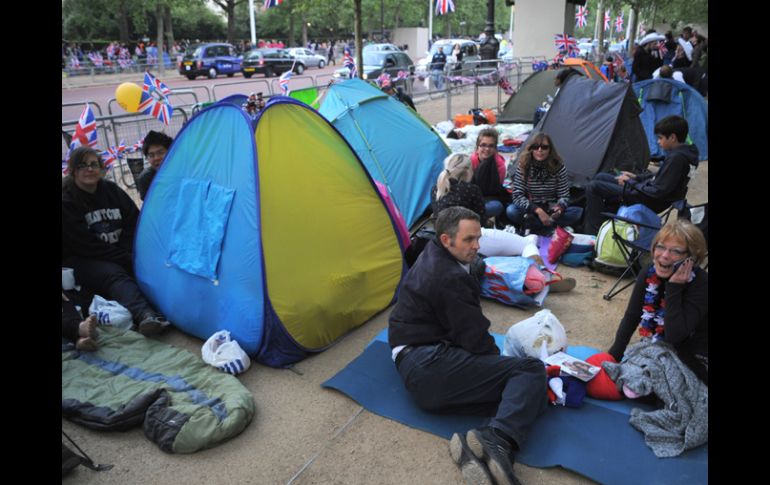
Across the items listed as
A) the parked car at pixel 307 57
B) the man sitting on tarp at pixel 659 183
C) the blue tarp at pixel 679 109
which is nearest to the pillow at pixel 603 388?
the man sitting on tarp at pixel 659 183

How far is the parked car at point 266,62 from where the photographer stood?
2489 cm

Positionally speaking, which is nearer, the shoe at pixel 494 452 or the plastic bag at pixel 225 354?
the shoe at pixel 494 452

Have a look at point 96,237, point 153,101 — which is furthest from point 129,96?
point 96,237

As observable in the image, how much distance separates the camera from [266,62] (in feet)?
82.3

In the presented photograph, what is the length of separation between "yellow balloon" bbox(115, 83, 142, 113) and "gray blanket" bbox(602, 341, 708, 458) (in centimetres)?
528

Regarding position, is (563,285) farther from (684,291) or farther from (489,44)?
(489,44)

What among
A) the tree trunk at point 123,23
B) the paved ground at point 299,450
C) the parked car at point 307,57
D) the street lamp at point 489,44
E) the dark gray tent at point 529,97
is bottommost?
the paved ground at point 299,450

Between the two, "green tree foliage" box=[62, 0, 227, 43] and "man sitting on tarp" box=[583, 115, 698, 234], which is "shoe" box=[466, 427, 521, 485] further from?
→ "green tree foliage" box=[62, 0, 227, 43]

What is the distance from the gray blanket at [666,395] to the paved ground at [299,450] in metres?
0.54

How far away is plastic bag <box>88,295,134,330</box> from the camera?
4.07 meters

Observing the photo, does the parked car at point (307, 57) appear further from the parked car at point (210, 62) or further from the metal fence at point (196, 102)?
the metal fence at point (196, 102)

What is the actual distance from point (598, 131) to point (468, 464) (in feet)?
17.2
